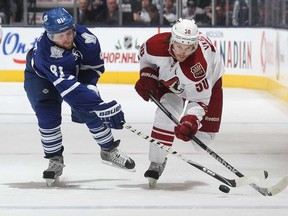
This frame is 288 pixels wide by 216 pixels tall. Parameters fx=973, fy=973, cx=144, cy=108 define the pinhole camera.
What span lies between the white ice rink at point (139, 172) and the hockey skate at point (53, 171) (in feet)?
0.18

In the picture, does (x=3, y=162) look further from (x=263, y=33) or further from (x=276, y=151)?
(x=263, y=33)

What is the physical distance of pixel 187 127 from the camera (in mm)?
5223

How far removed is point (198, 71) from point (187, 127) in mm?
311

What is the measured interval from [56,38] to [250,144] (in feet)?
8.56

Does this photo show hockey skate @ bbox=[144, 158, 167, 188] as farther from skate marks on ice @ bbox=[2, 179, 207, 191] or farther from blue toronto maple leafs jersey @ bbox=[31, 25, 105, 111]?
blue toronto maple leafs jersey @ bbox=[31, 25, 105, 111]

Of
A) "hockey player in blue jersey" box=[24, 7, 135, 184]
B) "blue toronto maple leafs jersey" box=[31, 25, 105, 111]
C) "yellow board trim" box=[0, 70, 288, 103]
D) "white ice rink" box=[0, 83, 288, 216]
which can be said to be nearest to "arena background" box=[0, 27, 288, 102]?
"yellow board trim" box=[0, 70, 288, 103]

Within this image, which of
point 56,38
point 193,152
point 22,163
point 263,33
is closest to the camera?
point 56,38

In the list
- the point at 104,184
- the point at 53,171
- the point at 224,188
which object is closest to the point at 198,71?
the point at 224,188

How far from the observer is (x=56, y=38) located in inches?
210

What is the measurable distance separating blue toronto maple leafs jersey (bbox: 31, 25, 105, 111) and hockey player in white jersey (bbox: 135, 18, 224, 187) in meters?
0.30

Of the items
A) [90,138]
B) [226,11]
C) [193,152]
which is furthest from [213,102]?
[226,11]

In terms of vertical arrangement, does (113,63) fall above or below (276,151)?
below

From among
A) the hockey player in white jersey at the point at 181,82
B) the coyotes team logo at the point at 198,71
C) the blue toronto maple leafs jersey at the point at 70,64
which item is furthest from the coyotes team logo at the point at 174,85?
the blue toronto maple leafs jersey at the point at 70,64

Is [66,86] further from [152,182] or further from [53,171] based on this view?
[152,182]
